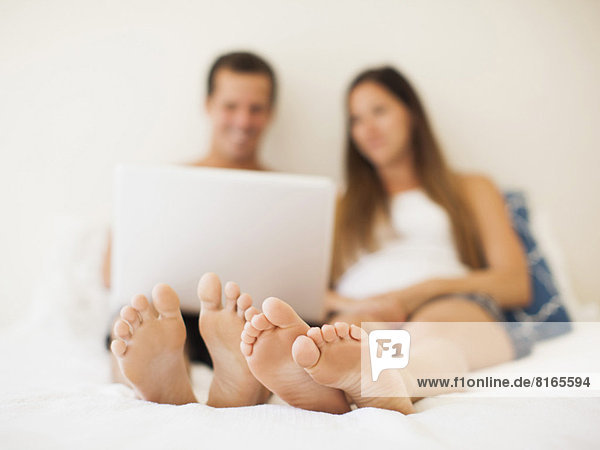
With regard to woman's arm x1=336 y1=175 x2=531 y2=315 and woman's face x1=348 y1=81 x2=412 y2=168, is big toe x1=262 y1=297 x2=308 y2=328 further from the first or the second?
woman's face x1=348 y1=81 x2=412 y2=168

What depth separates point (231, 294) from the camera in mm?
647

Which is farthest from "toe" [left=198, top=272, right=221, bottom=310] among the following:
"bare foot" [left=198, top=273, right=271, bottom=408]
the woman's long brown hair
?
the woman's long brown hair

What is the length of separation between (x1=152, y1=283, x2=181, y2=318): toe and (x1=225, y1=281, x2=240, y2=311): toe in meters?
0.07

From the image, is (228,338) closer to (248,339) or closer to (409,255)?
(248,339)

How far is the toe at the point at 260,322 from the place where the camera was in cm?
58

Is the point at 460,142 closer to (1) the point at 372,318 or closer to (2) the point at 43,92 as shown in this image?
(1) the point at 372,318

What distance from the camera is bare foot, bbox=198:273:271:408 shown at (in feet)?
2.14

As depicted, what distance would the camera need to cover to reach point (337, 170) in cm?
169

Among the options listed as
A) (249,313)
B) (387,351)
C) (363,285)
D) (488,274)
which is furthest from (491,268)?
(249,313)

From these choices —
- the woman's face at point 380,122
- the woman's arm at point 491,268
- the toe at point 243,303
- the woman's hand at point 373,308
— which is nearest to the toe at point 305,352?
the toe at point 243,303

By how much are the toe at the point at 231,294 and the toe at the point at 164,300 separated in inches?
2.9

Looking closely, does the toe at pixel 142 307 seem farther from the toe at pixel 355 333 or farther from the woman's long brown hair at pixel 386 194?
the woman's long brown hair at pixel 386 194

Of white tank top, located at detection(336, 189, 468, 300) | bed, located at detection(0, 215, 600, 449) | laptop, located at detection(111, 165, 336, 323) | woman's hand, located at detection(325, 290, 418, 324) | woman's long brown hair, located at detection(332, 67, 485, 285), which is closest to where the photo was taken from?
bed, located at detection(0, 215, 600, 449)

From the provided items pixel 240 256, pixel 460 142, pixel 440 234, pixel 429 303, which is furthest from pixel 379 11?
pixel 240 256
